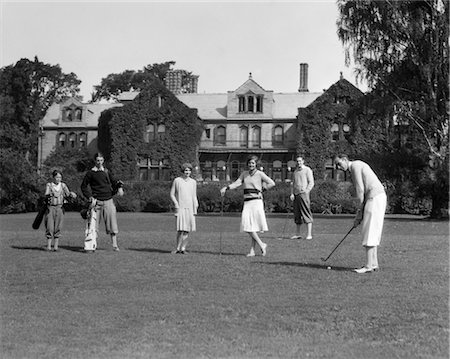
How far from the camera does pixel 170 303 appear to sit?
368 inches

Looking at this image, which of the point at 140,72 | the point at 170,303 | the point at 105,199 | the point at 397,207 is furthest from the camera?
the point at 140,72

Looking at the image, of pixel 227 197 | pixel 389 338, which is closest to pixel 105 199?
pixel 389 338

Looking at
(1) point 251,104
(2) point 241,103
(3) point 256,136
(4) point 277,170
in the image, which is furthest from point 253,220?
(2) point 241,103

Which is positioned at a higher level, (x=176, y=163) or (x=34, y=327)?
(x=176, y=163)

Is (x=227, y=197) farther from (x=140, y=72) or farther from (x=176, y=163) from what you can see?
(x=140, y=72)

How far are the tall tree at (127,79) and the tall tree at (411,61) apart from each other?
53.0 m

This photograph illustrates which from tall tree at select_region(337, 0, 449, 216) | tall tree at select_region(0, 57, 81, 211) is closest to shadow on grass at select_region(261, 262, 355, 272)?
tall tree at select_region(337, 0, 449, 216)

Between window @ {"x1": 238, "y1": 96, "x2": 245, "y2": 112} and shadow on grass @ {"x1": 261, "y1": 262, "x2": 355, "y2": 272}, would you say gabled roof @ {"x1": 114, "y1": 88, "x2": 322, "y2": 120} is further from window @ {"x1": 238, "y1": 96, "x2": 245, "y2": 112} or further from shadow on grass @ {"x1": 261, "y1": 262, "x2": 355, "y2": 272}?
shadow on grass @ {"x1": 261, "y1": 262, "x2": 355, "y2": 272}

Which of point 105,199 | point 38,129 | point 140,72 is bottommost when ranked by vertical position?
point 105,199

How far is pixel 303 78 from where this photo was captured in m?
70.0

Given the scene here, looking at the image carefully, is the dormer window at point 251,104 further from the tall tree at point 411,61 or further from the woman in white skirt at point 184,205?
the woman in white skirt at point 184,205

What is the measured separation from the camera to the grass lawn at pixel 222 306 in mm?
7184

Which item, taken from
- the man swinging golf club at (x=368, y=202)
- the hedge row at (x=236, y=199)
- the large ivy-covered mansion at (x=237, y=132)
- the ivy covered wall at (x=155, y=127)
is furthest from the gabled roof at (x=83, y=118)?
Result: the man swinging golf club at (x=368, y=202)

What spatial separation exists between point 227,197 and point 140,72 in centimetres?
4247
